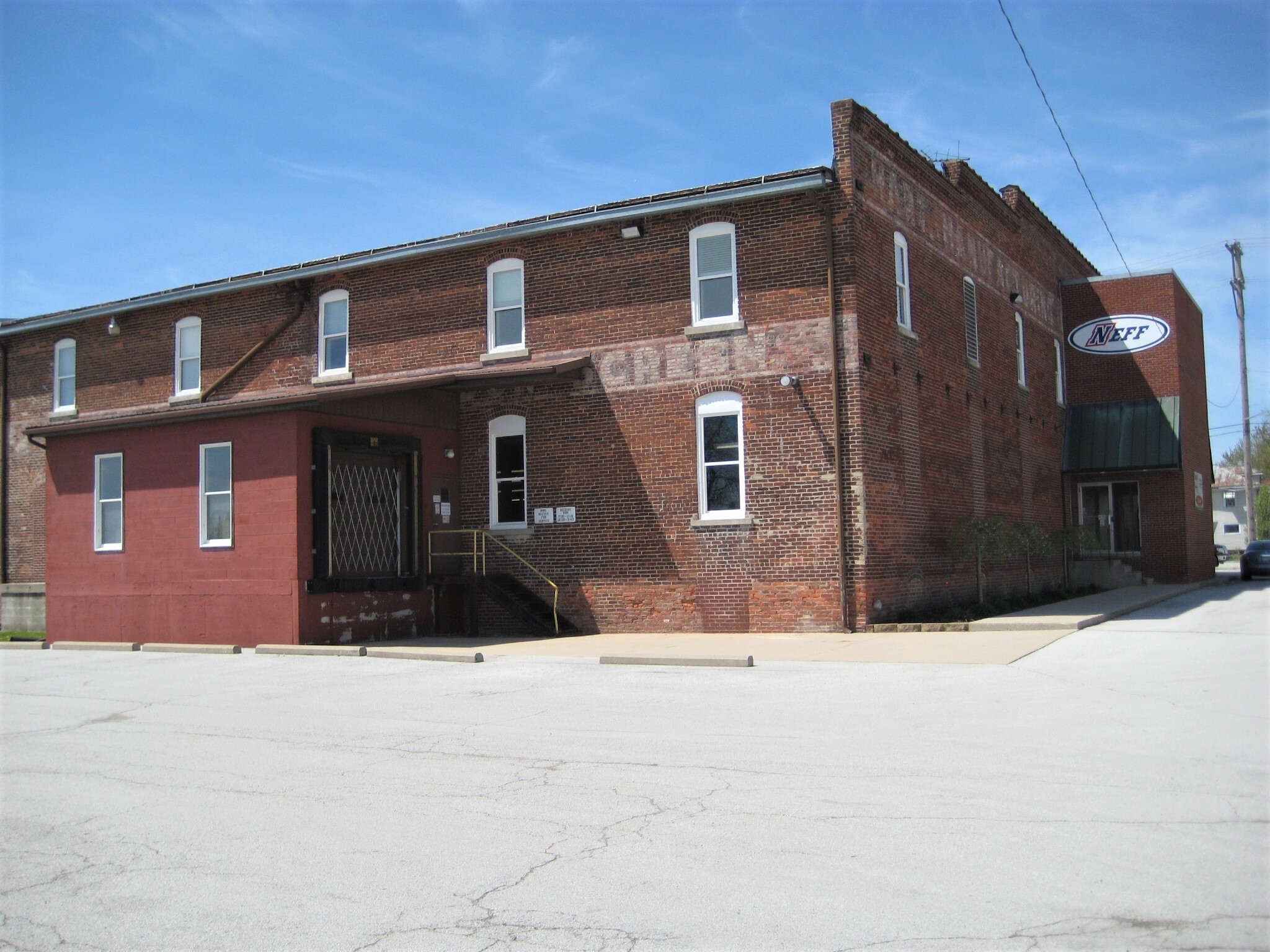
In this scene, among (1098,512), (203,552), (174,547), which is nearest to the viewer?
(203,552)

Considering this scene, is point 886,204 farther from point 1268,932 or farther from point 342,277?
point 1268,932

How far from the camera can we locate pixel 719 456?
18.2m

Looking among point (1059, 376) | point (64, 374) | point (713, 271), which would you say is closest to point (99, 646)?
point (64, 374)

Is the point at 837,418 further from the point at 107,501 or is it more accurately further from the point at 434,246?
the point at 107,501

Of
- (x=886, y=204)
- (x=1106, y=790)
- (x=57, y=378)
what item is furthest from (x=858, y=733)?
(x=57, y=378)

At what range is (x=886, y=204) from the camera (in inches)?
750

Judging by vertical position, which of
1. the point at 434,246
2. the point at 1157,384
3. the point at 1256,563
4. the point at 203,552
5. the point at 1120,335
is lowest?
the point at 1256,563

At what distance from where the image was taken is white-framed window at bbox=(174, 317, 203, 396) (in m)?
24.1

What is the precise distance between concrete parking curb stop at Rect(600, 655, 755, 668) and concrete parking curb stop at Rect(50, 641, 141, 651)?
8.61 m

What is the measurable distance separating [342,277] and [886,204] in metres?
10.7

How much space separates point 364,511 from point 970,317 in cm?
1307

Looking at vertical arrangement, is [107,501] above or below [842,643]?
above

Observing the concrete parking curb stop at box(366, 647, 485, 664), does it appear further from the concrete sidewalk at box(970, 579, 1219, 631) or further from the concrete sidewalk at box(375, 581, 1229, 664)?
the concrete sidewalk at box(970, 579, 1219, 631)

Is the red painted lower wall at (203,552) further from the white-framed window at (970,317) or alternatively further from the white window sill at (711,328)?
the white-framed window at (970,317)
